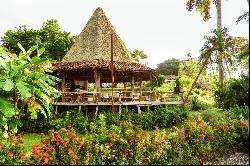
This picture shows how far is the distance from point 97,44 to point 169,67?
51.6m

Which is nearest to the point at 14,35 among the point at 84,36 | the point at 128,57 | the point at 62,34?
the point at 62,34

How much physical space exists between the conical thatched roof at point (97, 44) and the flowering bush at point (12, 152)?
13318mm

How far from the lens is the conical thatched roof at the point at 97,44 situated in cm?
2106

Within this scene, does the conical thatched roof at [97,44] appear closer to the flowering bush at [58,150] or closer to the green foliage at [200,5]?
the green foliage at [200,5]

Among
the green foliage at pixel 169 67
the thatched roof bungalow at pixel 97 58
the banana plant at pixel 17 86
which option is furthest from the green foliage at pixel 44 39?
the green foliage at pixel 169 67

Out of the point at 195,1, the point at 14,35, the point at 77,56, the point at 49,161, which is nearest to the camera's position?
the point at 49,161

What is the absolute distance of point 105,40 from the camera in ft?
71.8

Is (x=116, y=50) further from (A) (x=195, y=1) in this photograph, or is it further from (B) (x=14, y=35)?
(B) (x=14, y=35)

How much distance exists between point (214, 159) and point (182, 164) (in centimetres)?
85

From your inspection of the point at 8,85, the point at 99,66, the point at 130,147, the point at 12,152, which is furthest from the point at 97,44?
the point at 8,85

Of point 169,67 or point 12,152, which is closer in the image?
point 12,152

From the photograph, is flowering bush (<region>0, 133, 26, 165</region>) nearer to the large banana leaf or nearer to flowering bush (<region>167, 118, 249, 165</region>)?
the large banana leaf

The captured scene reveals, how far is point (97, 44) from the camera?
21.4 metres

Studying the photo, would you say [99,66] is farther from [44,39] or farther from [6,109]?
[44,39]
